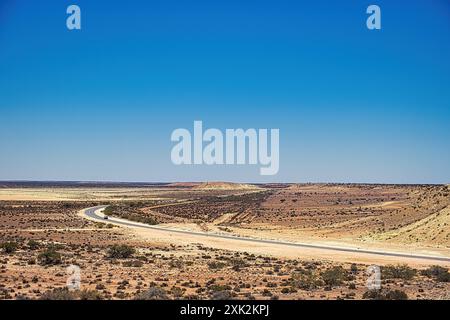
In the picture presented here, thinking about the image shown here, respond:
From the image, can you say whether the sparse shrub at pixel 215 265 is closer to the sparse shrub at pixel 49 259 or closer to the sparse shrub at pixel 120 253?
the sparse shrub at pixel 120 253

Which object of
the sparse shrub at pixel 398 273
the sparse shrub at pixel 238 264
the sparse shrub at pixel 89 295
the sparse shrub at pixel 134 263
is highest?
the sparse shrub at pixel 89 295

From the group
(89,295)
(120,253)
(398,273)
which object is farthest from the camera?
(120,253)

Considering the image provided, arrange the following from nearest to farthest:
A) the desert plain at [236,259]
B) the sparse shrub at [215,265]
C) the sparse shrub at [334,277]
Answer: the desert plain at [236,259], the sparse shrub at [334,277], the sparse shrub at [215,265]

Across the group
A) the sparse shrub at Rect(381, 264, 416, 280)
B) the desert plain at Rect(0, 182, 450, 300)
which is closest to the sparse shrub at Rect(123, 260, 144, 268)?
the desert plain at Rect(0, 182, 450, 300)

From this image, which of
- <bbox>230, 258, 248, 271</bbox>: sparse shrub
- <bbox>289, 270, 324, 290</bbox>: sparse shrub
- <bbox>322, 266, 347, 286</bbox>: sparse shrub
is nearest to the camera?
<bbox>289, 270, 324, 290</bbox>: sparse shrub

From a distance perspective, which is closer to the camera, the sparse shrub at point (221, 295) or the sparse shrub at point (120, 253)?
the sparse shrub at point (221, 295)

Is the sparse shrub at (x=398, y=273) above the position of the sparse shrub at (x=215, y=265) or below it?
above

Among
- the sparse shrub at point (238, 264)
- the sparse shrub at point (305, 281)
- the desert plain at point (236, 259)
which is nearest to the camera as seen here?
the desert plain at point (236, 259)

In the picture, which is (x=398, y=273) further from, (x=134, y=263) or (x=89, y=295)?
(x=89, y=295)

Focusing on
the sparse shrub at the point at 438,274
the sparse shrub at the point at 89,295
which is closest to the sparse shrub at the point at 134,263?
the sparse shrub at the point at 89,295

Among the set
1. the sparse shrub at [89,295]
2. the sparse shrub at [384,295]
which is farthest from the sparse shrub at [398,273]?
the sparse shrub at [89,295]

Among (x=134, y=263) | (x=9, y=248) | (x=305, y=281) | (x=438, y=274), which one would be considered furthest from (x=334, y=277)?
(x=9, y=248)

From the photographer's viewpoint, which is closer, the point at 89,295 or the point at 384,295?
the point at 89,295

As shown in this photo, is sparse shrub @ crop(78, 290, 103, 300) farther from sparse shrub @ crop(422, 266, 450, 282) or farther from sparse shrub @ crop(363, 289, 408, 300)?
sparse shrub @ crop(422, 266, 450, 282)
